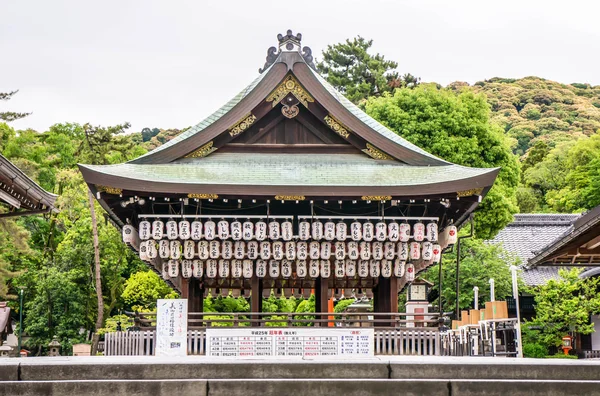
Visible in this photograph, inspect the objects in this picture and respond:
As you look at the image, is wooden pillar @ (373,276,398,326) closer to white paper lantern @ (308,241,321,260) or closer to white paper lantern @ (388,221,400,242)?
white paper lantern @ (388,221,400,242)

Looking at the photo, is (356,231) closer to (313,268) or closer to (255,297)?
(313,268)

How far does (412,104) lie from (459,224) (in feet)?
60.4

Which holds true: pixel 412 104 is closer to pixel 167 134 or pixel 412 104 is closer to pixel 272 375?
pixel 272 375

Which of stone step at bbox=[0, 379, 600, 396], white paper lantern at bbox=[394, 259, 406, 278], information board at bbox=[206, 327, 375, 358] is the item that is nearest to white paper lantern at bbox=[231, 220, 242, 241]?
information board at bbox=[206, 327, 375, 358]

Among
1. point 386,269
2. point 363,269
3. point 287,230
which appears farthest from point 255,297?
point 386,269

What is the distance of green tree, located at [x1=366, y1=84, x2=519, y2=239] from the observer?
41.4 metres

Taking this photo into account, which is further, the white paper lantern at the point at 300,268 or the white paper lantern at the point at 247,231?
the white paper lantern at the point at 300,268

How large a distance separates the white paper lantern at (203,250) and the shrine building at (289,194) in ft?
0.10

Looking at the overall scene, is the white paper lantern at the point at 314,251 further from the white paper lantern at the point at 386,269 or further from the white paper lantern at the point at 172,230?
the white paper lantern at the point at 172,230

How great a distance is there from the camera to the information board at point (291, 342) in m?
20.0

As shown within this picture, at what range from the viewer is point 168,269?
23.3 m

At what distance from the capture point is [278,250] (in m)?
22.8

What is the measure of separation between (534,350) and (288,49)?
20288 mm

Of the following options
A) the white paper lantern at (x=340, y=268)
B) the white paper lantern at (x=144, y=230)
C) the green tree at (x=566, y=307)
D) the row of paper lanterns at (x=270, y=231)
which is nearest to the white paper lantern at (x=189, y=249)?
the row of paper lanterns at (x=270, y=231)
